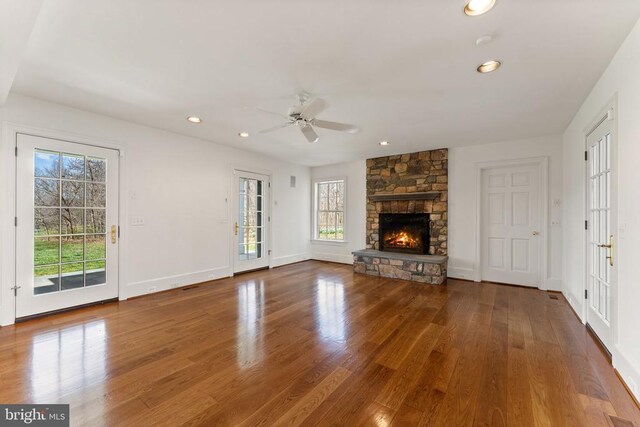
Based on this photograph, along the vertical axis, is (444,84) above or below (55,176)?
above

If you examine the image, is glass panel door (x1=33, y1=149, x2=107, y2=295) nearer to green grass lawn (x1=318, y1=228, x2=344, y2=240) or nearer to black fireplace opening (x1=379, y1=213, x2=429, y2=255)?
green grass lawn (x1=318, y1=228, x2=344, y2=240)

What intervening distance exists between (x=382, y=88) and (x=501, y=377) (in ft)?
9.00

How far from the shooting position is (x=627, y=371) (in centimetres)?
197

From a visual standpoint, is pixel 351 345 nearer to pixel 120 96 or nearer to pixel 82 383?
pixel 82 383

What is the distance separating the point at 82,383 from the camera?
1.98 meters

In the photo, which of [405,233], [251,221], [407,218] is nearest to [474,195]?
[407,218]

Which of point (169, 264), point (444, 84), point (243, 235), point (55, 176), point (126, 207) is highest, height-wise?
point (444, 84)

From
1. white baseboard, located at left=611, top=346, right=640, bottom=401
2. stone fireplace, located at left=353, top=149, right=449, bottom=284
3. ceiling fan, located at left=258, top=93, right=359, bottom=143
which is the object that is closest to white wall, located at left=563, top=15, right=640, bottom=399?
white baseboard, located at left=611, top=346, right=640, bottom=401

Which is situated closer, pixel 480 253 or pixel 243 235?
pixel 480 253

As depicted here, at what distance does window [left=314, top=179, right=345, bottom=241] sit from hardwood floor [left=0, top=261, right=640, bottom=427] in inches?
133

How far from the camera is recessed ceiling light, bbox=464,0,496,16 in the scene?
1.64 meters

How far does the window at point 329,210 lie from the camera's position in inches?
275

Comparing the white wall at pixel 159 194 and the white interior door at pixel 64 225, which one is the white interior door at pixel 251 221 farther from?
the white interior door at pixel 64 225

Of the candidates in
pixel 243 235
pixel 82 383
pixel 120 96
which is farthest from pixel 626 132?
pixel 243 235
